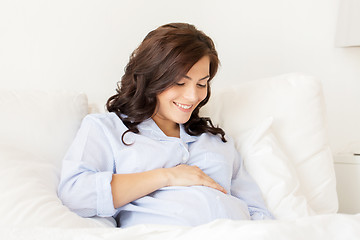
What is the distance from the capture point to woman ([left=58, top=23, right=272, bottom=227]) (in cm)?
116

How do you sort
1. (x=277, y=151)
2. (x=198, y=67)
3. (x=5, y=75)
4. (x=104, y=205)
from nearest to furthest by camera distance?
(x=104, y=205) → (x=198, y=67) → (x=277, y=151) → (x=5, y=75)

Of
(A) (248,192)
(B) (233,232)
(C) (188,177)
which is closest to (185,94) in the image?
(C) (188,177)

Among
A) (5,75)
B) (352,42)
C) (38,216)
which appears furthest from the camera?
(352,42)

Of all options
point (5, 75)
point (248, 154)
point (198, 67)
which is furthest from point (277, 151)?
point (5, 75)

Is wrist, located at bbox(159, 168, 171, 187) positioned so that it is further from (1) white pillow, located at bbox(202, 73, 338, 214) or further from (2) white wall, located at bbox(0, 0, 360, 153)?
(2) white wall, located at bbox(0, 0, 360, 153)

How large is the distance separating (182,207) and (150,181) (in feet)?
0.36

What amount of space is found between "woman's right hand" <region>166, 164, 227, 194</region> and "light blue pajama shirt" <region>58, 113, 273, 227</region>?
0.06ft

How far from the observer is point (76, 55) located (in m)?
1.68

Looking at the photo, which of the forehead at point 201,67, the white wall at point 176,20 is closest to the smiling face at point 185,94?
the forehead at point 201,67

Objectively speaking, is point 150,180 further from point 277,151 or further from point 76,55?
point 76,55

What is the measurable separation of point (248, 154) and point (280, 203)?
0.63 feet

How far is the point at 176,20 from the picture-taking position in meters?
1.87

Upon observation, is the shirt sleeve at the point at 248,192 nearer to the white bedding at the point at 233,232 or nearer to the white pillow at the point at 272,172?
the white pillow at the point at 272,172

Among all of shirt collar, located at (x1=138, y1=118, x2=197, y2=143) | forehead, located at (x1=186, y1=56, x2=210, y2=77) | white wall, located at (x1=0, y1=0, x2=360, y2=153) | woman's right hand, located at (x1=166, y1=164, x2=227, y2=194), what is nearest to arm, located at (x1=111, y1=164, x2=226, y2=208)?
woman's right hand, located at (x1=166, y1=164, x2=227, y2=194)
